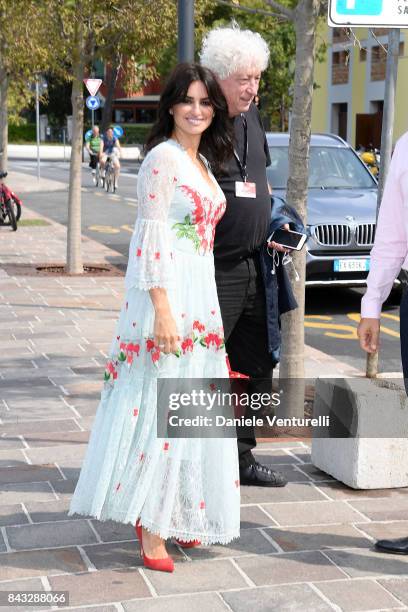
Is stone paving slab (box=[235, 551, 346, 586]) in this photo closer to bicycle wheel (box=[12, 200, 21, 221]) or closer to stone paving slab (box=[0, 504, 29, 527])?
stone paving slab (box=[0, 504, 29, 527])

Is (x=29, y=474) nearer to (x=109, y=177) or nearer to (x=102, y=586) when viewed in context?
(x=102, y=586)

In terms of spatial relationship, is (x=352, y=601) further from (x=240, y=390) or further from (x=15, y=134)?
(x=15, y=134)

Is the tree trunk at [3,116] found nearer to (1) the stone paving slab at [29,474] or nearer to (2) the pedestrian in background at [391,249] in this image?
(1) the stone paving slab at [29,474]

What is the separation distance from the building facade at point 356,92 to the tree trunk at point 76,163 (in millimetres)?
33051

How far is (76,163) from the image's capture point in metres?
13.1

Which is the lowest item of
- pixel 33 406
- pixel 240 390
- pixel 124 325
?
pixel 33 406

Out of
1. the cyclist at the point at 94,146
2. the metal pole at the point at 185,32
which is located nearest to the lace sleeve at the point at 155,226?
the metal pole at the point at 185,32

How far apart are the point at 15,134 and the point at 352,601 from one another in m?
70.9

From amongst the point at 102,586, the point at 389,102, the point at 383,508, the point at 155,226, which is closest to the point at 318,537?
the point at 383,508

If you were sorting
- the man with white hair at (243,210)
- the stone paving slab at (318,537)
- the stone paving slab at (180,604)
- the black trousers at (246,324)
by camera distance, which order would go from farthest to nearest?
1. the black trousers at (246,324)
2. the man with white hair at (243,210)
3. the stone paving slab at (318,537)
4. the stone paving slab at (180,604)

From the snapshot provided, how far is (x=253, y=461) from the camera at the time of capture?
5.19 meters

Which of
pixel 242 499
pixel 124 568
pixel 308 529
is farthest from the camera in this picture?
pixel 242 499

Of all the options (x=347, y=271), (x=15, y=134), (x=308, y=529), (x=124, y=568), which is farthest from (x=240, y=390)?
(x=15, y=134)

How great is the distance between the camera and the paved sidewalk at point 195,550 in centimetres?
383
